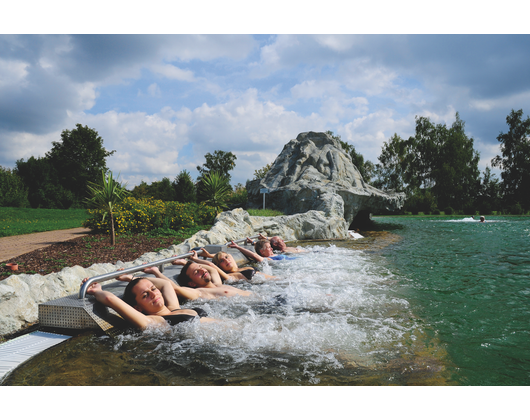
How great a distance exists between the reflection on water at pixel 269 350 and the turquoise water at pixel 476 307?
8.1 inches

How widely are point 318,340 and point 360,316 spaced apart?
1.02 m

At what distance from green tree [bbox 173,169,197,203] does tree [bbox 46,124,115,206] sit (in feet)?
30.0

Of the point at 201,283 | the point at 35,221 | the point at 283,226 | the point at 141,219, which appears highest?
the point at 141,219

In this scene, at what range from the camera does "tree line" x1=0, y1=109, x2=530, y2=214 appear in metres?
30.6

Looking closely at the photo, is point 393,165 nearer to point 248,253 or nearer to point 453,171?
point 453,171

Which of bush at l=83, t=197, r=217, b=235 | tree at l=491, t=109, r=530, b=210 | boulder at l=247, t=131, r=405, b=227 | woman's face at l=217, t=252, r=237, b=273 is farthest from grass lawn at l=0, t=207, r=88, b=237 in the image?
tree at l=491, t=109, r=530, b=210

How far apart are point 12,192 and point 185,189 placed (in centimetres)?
1495

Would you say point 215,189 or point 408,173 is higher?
point 408,173

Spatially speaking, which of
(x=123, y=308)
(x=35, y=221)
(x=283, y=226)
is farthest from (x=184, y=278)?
(x=35, y=221)

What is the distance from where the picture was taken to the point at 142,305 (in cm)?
331

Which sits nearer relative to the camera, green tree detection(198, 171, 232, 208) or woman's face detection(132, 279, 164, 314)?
woman's face detection(132, 279, 164, 314)

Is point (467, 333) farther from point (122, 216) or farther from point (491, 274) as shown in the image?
point (122, 216)

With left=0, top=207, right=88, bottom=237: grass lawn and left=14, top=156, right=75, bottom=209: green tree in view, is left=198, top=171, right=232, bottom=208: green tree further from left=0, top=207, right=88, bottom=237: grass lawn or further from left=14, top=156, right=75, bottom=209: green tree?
left=14, top=156, right=75, bottom=209: green tree
